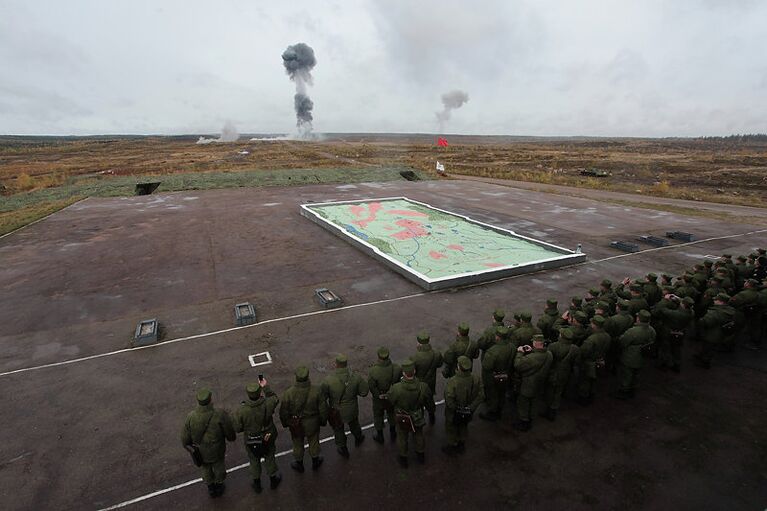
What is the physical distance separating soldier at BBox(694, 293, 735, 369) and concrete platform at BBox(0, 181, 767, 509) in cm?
50

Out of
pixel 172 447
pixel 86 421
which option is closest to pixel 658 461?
pixel 172 447

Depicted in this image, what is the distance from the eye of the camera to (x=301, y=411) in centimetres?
656

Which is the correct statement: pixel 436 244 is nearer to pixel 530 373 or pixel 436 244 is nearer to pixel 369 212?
pixel 369 212

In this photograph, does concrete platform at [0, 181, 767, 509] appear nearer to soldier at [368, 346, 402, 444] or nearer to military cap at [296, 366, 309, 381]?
soldier at [368, 346, 402, 444]

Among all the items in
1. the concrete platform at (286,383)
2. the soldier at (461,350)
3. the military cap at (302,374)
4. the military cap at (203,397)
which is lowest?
the concrete platform at (286,383)

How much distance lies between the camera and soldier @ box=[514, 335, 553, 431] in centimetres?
739

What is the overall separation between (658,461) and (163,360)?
10.8 m

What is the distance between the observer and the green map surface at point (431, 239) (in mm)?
Result: 16953

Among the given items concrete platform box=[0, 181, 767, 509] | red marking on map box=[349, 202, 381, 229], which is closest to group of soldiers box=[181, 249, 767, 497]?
concrete platform box=[0, 181, 767, 509]

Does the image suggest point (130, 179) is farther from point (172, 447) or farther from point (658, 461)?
point (658, 461)

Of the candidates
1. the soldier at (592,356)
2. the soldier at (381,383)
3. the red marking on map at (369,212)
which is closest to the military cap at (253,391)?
the soldier at (381,383)

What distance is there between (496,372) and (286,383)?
4644 millimetres

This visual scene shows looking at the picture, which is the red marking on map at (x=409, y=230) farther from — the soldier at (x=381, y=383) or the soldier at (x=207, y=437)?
the soldier at (x=207, y=437)

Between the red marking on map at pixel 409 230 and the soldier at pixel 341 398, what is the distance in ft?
46.6
